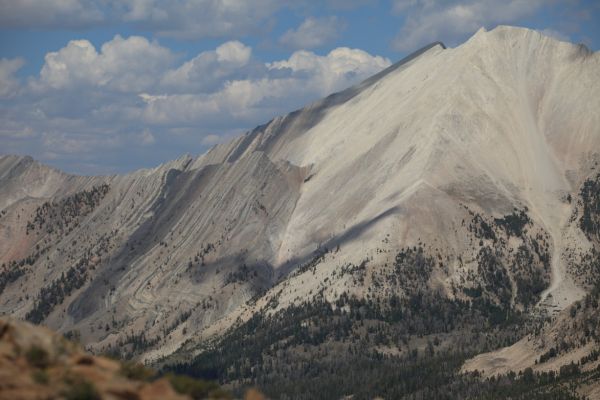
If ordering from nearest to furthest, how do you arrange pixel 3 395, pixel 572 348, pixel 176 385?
pixel 3 395
pixel 176 385
pixel 572 348

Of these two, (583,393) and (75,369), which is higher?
(75,369)

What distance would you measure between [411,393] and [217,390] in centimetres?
14399

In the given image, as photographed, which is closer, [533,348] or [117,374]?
[117,374]

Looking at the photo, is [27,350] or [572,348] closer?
[27,350]

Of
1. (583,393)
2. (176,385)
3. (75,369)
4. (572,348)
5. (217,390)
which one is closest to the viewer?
(75,369)

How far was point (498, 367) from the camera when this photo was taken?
7820 inches

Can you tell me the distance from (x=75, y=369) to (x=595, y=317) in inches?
5863

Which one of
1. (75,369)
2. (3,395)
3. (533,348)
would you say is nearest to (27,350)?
(75,369)

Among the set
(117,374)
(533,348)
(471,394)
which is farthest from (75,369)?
(533,348)

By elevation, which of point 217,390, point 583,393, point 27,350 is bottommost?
point 583,393

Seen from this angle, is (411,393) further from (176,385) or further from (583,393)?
(176,385)

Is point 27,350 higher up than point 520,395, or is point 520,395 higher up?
Result: point 27,350

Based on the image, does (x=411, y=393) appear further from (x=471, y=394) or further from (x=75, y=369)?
(x=75, y=369)

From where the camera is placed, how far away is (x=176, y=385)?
5512 centimetres
